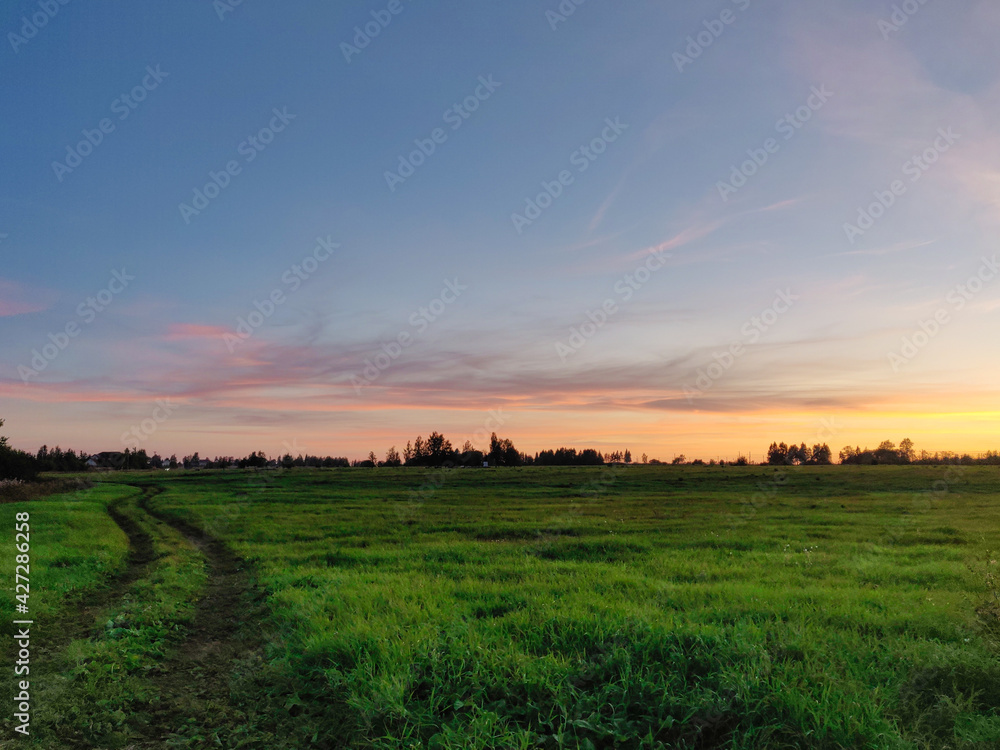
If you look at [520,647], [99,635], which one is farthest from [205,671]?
[520,647]

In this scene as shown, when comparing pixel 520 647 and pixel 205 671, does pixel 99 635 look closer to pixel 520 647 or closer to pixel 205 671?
pixel 205 671

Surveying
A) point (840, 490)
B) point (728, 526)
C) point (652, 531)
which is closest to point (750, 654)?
point (652, 531)

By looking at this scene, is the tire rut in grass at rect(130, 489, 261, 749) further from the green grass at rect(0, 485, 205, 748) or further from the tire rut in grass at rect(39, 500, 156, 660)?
the tire rut in grass at rect(39, 500, 156, 660)

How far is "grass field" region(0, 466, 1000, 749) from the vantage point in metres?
5.88

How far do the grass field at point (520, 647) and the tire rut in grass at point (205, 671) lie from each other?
0.04 m

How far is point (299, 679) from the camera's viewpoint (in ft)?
24.8

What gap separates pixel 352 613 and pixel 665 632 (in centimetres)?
552

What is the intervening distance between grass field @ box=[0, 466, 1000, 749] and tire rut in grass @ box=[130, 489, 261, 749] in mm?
44

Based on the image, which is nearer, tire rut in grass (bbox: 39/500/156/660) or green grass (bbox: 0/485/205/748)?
green grass (bbox: 0/485/205/748)

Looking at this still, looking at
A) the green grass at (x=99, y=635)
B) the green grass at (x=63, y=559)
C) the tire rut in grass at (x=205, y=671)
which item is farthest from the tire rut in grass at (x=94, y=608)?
the tire rut in grass at (x=205, y=671)

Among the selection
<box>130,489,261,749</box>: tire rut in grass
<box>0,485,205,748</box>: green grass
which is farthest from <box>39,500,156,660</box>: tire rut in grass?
<box>130,489,261,749</box>: tire rut in grass

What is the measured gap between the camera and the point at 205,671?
8.27m

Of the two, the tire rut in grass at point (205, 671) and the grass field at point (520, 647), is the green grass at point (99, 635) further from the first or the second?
the tire rut in grass at point (205, 671)

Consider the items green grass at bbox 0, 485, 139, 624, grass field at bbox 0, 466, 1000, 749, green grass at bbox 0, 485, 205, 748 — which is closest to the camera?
grass field at bbox 0, 466, 1000, 749
